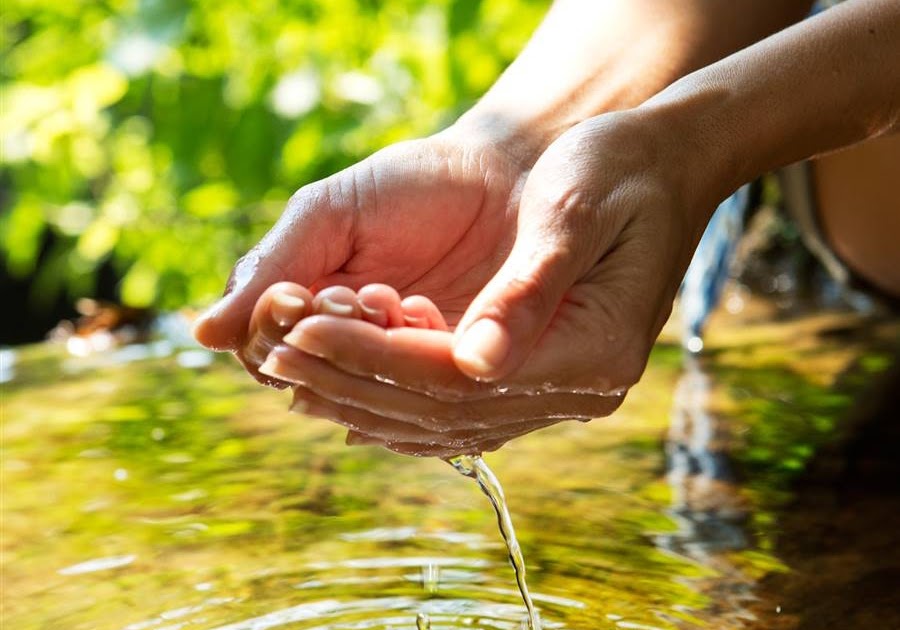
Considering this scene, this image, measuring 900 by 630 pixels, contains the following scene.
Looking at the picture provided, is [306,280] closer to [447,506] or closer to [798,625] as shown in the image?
[447,506]

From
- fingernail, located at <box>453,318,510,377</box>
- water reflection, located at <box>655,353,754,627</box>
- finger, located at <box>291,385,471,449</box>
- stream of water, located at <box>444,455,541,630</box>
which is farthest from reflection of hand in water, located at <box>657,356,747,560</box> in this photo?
fingernail, located at <box>453,318,510,377</box>

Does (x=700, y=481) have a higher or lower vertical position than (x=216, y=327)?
lower

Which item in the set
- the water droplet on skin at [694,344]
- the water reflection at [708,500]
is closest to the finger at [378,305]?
the water reflection at [708,500]

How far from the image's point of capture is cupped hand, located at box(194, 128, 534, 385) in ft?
3.67

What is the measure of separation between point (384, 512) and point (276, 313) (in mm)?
565

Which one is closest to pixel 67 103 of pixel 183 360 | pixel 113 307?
pixel 113 307

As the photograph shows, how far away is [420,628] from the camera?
1.12 meters

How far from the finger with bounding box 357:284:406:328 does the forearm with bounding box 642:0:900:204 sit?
0.35 m

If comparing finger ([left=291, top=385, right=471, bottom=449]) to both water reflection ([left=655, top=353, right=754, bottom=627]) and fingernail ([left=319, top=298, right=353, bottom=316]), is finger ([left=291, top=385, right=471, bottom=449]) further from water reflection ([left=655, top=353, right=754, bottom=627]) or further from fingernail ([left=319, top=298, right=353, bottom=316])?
water reflection ([left=655, top=353, right=754, bottom=627])

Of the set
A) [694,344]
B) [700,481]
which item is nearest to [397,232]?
[700,481]

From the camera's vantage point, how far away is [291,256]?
115 cm

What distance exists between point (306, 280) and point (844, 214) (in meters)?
1.46

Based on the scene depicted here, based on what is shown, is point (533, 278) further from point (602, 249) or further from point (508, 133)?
point (508, 133)

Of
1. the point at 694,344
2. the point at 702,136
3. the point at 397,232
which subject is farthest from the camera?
the point at 694,344
